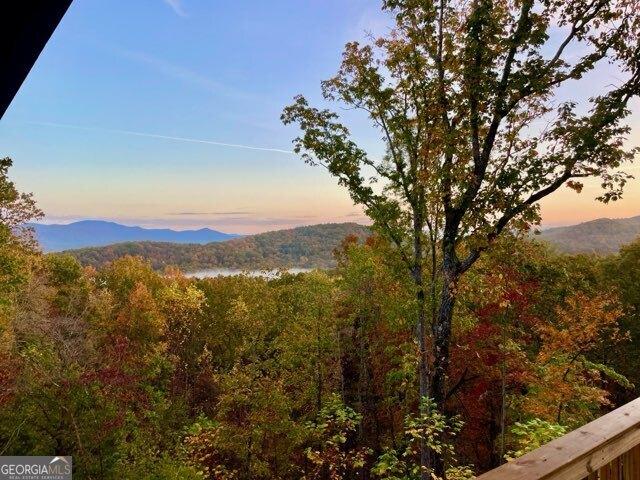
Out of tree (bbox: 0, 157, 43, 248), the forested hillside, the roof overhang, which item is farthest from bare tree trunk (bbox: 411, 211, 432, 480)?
the forested hillside

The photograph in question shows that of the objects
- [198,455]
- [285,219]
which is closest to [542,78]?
[198,455]

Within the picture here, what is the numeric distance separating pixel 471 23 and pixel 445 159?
113 inches

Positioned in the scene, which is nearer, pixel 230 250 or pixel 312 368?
pixel 312 368

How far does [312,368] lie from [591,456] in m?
19.5

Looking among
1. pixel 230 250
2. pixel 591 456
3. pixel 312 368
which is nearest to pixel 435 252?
pixel 591 456

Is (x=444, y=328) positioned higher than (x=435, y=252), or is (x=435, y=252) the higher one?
(x=435, y=252)

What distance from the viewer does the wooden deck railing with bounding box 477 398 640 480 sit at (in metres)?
1.37

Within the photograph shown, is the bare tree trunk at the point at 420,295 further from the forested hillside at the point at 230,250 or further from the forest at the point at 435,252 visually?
the forested hillside at the point at 230,250

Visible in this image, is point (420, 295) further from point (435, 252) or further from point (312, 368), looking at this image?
point (312, 368)

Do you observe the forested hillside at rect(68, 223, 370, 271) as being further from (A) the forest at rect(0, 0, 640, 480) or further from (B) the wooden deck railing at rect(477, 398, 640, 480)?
(B) the wooden deck railing at rect(477, 398, 640, 480)

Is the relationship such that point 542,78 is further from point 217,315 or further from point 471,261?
point 217,315

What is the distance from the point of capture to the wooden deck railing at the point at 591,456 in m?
1.37

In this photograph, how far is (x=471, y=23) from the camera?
742 cm

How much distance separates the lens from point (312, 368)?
20.3 metres
